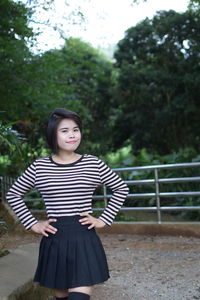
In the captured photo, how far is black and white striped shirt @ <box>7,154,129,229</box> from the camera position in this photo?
2.27 m

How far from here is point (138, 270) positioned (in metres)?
4.66

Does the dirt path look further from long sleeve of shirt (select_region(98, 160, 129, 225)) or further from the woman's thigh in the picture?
long sleeve of shirt (select_region(98, 160, 129, 225))

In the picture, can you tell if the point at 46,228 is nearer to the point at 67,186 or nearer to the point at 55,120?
the point at 67,186

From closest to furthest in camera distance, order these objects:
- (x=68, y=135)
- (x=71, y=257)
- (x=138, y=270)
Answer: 1. (x=71, y=257)
2. (x=68, y=135)
3. (x=138, y=270)

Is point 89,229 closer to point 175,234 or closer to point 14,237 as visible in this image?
point 175,234

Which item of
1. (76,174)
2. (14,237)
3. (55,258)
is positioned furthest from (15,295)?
(14,237)

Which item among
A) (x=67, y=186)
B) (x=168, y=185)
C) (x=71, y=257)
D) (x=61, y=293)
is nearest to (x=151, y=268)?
(x=61, y=293)

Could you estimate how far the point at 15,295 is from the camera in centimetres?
276

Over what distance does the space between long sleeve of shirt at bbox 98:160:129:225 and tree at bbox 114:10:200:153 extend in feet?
36.7

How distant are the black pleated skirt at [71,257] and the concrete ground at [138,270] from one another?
553mm

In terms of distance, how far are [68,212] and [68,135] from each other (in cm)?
43

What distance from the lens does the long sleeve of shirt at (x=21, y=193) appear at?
7.77 ft

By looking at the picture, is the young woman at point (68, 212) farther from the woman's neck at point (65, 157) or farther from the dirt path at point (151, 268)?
the dirt path at point (151, 268)

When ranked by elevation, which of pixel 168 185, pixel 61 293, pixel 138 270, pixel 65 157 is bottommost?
pixel 138 270
